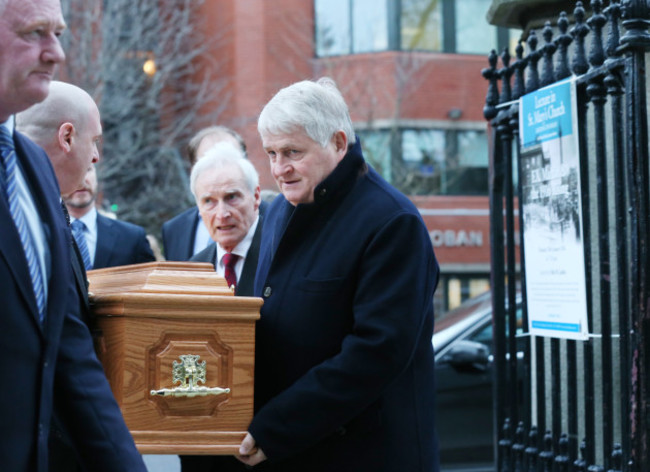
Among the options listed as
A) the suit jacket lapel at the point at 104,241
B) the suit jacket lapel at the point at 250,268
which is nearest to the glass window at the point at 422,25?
the suit jacket lapel at the point at 104,241

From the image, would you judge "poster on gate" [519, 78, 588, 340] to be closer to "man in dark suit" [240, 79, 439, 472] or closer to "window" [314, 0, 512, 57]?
"man in dark suit" [240, 79, 439, 472]

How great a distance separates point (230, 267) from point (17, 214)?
1.89 meters

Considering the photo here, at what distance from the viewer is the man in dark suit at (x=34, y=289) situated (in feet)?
6.94

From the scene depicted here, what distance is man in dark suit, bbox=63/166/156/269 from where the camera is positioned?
16.5 ft

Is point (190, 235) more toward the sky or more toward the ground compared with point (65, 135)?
more toward the ground

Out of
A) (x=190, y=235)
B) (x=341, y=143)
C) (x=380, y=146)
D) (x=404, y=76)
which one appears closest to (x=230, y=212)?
(x=341, y=143)

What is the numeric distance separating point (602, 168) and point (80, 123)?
185 centimetres

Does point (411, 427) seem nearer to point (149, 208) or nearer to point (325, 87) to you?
point (325, 87)

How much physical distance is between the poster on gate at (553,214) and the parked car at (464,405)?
3.61 meters

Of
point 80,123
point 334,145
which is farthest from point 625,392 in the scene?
point 80,123

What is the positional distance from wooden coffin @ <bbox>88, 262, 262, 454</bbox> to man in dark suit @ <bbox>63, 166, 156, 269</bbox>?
6.54ft

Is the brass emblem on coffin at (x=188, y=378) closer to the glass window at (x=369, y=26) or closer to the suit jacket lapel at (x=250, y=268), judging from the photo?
the suit jacket lapel at (x=250, y=268)

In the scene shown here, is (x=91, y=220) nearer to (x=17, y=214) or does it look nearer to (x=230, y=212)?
(x=230, y=212)

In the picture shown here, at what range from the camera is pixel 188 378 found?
3.00 metres
